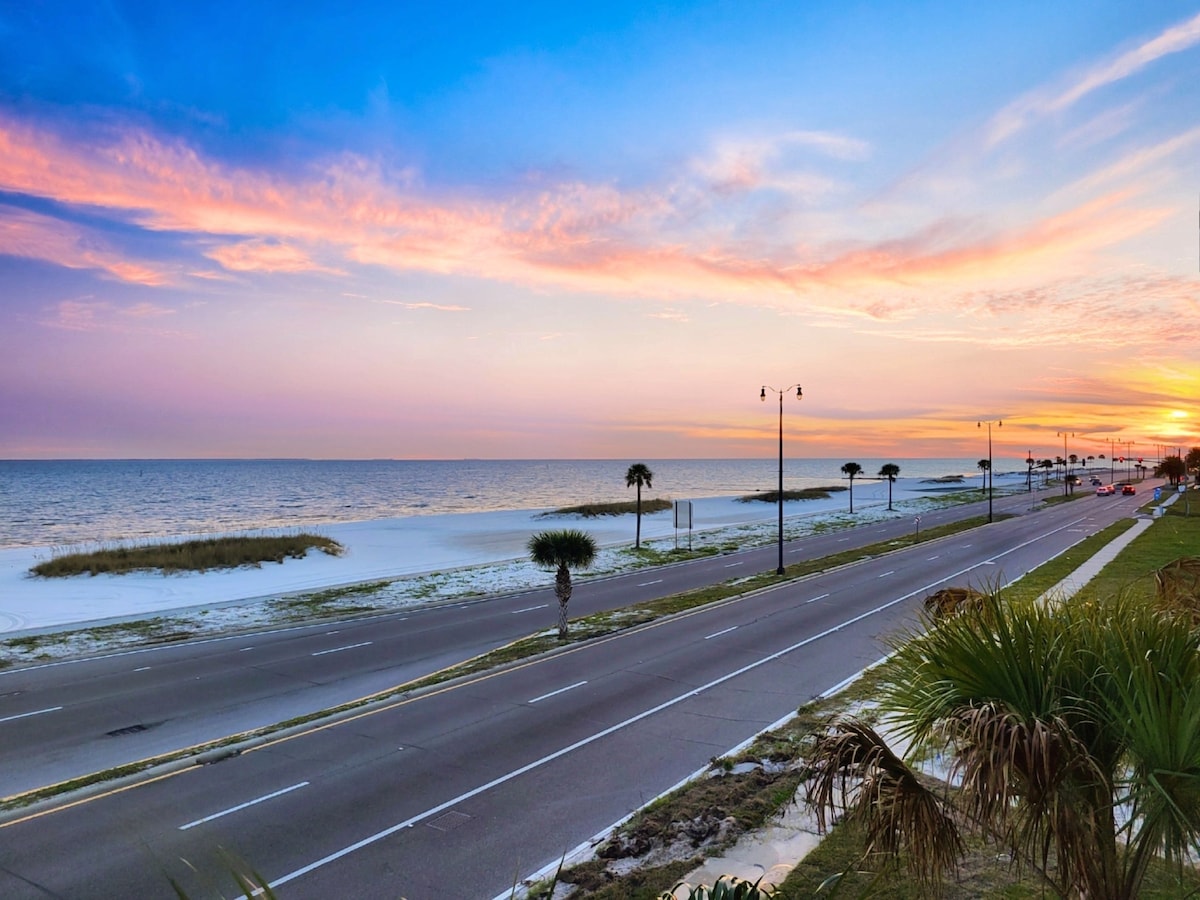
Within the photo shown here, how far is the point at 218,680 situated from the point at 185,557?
30.0m

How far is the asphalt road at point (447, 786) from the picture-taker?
898 centimetres

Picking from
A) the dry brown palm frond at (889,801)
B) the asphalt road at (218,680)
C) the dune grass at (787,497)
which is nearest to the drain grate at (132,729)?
the asphalt road at (218,680)

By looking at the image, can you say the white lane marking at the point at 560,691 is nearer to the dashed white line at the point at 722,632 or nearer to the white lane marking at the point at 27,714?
the dashed white line at the point at 722,632


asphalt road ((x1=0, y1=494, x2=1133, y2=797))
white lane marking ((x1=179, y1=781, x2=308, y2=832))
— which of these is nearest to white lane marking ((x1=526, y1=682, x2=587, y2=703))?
asphalt road ((x1=0, y1=494, x2=1133, y2=797))

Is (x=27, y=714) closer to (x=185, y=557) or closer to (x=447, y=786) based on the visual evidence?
(x=447, y=786)

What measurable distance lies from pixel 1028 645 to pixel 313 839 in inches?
368

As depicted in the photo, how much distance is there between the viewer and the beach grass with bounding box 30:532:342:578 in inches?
1661

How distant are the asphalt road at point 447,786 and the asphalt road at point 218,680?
2.51 meters

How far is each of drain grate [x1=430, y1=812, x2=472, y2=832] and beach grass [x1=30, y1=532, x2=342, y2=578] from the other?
39.1 metres

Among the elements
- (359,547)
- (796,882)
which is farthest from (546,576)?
(796,882)

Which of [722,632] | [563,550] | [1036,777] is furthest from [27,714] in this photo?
[1036,777]

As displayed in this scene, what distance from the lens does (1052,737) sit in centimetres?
423

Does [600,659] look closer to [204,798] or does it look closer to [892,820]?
[204,798]

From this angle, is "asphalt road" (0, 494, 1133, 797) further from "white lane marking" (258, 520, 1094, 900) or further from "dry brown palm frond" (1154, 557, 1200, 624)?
"dry brown palm frond" (1154, 557, 1200, 624)
